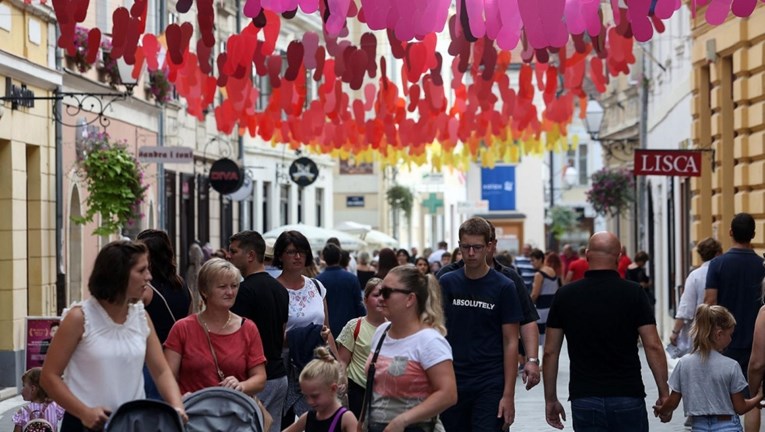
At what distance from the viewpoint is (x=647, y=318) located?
959cm

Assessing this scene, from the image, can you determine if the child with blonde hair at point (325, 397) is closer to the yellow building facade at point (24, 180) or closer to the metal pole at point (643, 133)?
the yellow building facade at point (24, 180)

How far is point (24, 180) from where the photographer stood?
20266mm

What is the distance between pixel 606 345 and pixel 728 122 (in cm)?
1125

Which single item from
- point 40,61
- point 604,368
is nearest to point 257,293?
point 604,368

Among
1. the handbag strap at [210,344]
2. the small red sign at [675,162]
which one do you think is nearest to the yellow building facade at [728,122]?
the small red sign at [675,162]

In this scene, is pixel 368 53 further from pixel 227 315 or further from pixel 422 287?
pixel 422 287

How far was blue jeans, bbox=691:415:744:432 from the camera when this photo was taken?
10375 millimetres

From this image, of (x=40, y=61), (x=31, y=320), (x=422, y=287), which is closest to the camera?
(x=422, y=287)

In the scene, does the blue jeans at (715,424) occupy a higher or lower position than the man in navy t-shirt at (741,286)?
lower

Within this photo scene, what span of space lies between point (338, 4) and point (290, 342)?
230cm

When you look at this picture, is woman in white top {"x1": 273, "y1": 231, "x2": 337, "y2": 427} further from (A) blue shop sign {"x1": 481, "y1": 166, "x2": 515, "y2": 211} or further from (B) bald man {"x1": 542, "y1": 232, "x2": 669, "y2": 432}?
(A) blue shop sign {"x1": 481, "y1": 166, "x2": 515, "y2": 211}

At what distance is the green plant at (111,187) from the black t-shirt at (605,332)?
12607mm

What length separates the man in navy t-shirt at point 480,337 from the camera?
9.68 m

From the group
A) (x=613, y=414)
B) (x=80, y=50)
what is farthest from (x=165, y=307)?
(x=80, y=50)
